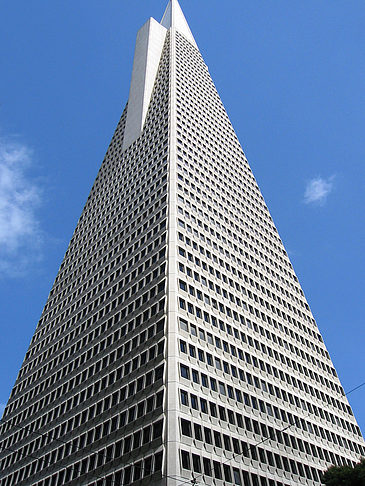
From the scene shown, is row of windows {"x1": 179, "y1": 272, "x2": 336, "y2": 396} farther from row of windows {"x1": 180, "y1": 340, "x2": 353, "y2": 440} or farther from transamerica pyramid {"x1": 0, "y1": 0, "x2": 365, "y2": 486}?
row of windows {"x1": 180, "y1": 340, "x2": 353, "y2": 440}

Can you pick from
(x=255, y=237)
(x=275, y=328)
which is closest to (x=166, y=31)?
(x=255, y=237)

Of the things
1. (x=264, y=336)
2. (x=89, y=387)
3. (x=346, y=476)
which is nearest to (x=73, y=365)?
(x=89, y=387)

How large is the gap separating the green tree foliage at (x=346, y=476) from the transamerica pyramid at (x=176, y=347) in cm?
1013

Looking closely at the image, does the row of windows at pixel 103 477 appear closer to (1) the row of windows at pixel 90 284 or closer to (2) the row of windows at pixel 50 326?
(1) the row of windows at pixel 90 284

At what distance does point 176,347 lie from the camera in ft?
143

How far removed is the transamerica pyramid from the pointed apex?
48.1 meters


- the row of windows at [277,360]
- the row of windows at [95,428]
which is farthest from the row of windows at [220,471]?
the row of windows at [277,360]

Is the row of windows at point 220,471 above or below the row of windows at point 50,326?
below

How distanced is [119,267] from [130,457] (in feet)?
95.0

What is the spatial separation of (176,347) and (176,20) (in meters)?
118

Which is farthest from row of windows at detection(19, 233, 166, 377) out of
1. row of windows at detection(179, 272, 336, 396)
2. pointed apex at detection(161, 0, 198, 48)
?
pointed apex at detection(161, 0, 198, 48)

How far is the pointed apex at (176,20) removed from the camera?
131500mm

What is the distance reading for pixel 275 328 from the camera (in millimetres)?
64375

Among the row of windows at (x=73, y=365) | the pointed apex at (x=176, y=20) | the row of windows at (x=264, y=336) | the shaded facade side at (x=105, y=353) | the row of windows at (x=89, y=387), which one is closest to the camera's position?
the shaded facade side at (x=105, y=353)
